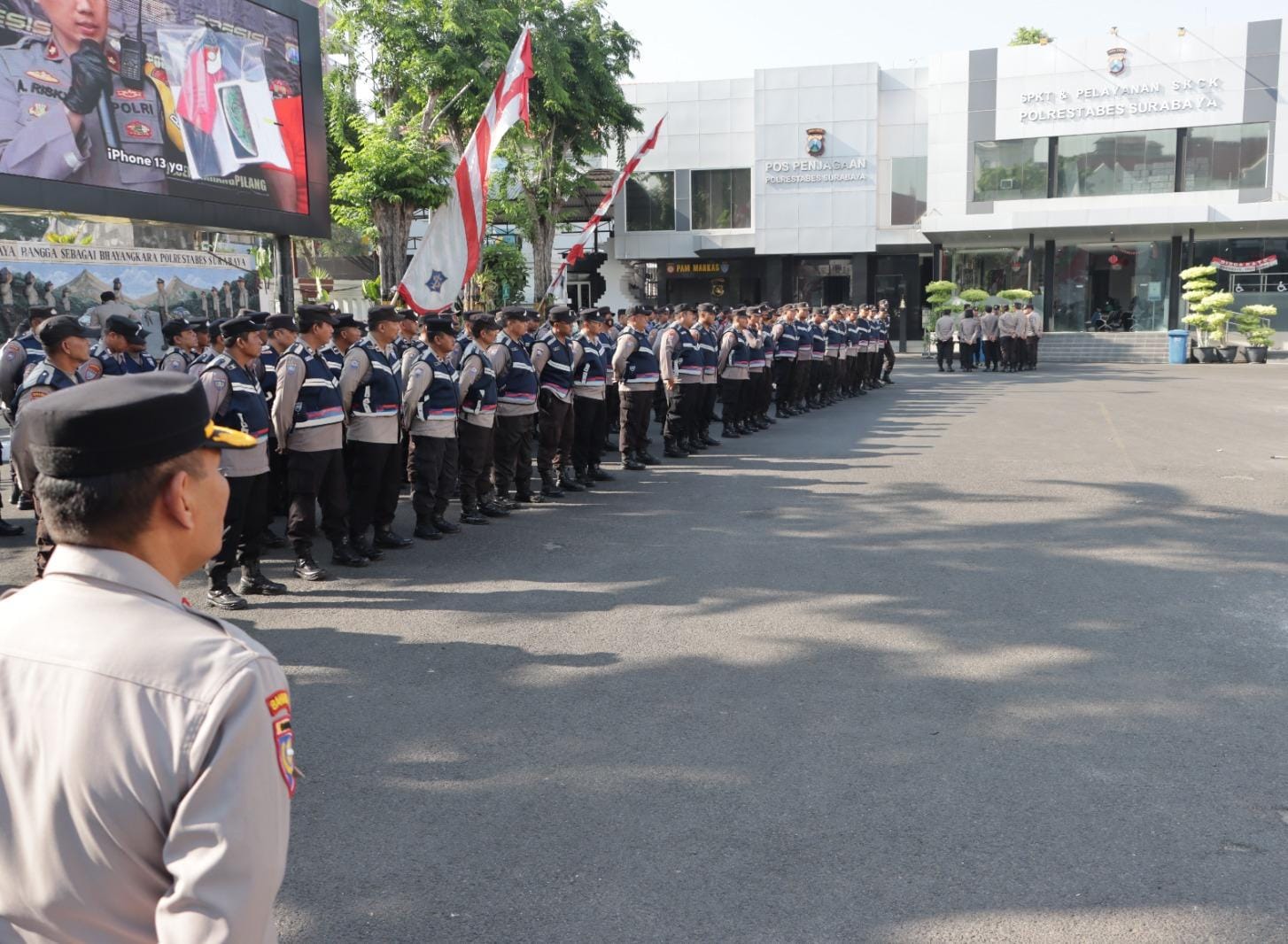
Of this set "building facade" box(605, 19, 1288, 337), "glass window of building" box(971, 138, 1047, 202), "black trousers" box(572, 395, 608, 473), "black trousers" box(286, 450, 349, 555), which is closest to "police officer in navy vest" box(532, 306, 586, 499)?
"black trousers" box(572, 395, 608, 473)

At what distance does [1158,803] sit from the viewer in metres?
4.01

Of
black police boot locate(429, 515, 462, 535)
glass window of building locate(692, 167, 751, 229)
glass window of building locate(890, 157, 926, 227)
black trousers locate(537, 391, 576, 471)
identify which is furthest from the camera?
glass window of building locate(692, 167, 751, 229)

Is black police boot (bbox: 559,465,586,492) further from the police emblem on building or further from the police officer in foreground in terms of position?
the police emblem on building

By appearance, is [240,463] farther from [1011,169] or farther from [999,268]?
[999,268]

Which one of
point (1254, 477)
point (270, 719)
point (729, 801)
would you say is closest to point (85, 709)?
point (270, 719)

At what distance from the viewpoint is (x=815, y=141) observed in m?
40.3

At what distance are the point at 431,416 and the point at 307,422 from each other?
1373mm

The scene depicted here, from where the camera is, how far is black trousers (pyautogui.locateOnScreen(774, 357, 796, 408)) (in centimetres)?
1909

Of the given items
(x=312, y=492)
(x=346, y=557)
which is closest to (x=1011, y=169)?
→ (x=346, y=557)

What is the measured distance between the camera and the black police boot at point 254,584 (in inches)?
288

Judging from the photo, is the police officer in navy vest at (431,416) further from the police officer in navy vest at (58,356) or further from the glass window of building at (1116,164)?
the glass window of building at (1116,164)

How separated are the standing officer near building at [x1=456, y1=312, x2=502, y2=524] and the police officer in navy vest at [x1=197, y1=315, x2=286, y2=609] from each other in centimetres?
248

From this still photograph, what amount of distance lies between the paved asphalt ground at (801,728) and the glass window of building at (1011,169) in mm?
30563

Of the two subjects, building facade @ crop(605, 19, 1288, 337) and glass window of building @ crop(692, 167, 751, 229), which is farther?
glass window of building @ crop(692, 167, 751, 229)
